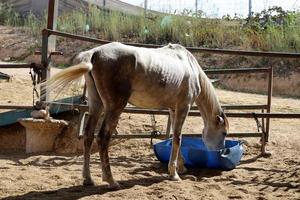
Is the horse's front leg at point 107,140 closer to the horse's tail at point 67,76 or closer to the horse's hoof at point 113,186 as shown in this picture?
the horse's hoof at point 113,186

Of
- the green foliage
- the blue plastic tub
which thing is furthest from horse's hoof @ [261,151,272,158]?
the green foliage

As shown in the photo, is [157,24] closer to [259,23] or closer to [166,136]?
[259,23]

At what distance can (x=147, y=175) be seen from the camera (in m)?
5.18

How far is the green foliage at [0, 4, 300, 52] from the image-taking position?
13484mm

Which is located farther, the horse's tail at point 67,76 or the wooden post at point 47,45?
the wooden post at point 47,45

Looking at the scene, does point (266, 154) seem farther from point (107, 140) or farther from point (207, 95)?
point (107, 140)

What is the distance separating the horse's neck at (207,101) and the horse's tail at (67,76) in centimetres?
150

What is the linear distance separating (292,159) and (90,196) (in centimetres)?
287

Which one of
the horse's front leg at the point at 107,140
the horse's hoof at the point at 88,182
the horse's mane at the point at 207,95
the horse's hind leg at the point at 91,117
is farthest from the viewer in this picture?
the horse's mane at the point at 207,95

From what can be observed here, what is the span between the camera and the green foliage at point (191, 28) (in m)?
13.5

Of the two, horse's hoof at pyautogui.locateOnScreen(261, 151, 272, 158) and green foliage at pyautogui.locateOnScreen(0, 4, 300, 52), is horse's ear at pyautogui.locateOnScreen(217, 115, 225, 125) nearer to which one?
horse's hoof at pyautogui.locateOnScreen(261, 151, 272, 158)

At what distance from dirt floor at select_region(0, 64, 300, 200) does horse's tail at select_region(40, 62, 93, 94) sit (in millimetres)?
877

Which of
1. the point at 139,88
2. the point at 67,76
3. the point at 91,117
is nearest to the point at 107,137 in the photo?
the point at 91,117

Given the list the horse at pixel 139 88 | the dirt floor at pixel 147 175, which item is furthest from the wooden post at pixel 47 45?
the horse at pixel 139 88
